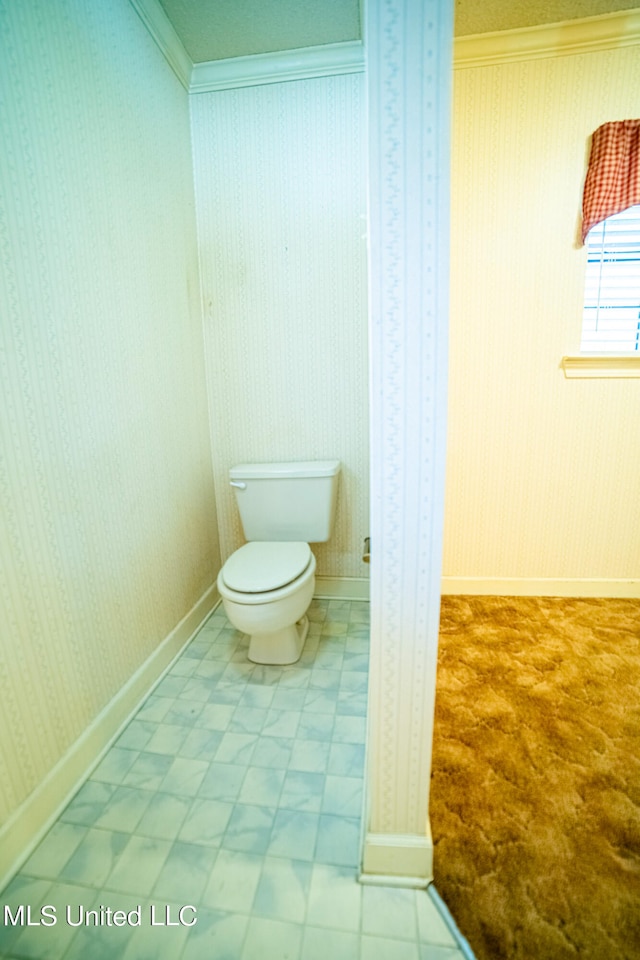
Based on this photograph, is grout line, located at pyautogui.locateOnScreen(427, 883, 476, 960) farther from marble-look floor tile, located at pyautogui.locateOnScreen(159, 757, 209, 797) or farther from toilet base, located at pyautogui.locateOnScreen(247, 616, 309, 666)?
toilet base, located at pyautogui.locateOnScreen(247, 616, 309, 666)

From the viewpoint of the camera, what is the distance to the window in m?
1.68

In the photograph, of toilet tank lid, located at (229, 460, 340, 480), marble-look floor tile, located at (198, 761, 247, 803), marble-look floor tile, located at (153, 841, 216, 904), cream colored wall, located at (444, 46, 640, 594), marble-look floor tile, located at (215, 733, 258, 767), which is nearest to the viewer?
marble-look floor tile, located at (153, 841, 216, 904)

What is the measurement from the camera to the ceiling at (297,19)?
1.38 meters

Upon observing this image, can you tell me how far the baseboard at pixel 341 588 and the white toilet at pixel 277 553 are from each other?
0.88 feet

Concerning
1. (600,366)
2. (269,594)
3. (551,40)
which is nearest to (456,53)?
(551,40)

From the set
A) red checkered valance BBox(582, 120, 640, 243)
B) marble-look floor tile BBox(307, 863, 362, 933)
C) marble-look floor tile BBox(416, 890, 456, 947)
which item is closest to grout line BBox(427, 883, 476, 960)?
marble-look floor tile BBox(416, 890, 456, 947)

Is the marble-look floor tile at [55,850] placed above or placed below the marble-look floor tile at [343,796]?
above

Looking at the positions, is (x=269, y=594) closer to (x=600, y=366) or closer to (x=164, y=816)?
(x=164, y=816)

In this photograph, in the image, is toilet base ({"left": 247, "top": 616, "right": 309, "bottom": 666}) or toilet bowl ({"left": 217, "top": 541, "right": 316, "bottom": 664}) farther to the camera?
toilet base ({"left": 247, "top": 616, "right": 309, "bottom": 666})

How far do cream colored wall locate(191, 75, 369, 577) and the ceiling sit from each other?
4.9 inches

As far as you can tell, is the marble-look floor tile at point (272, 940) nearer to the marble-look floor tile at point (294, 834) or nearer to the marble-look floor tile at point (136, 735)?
the marble-look floor tile at point (294, 834)

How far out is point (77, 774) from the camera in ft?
3.65

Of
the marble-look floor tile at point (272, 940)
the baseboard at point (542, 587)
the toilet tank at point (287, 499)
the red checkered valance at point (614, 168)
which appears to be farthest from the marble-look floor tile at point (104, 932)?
the red checkered valance at point (614, 168)

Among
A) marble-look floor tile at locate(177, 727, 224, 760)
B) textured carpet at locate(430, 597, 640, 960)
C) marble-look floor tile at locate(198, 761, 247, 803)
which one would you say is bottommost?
textured carpet at locate(430, 597, 640, 960)
